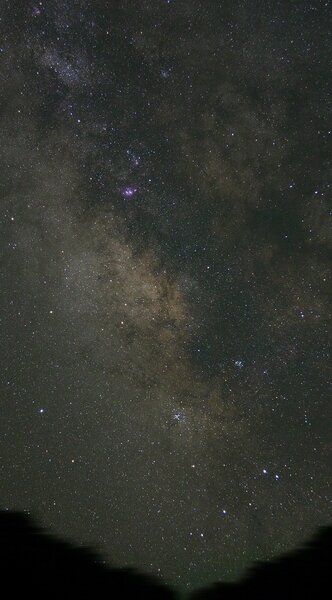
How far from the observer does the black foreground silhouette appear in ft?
7.60

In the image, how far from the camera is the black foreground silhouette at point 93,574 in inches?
91.2

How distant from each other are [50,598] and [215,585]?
960 mm

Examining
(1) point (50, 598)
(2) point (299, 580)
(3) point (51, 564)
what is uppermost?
(2) point (299, 580)

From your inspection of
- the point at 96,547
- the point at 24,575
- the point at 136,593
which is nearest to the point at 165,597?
the point at 136,593

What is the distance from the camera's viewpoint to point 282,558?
2.47 meters

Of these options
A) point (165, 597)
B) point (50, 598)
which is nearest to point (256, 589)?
point (165, 597)

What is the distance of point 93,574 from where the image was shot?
2.40 m

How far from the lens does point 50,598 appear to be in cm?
235

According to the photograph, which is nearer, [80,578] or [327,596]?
[327,596]

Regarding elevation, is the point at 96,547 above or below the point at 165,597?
above

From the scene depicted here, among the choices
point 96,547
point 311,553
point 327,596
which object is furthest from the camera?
point 96,547

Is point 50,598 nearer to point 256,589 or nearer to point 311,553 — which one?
point 256,589

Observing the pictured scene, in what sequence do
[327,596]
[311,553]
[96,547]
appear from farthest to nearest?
1. [96,547]
2. [311,553]
3. [327,596]

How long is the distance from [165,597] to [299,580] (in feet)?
2.59
